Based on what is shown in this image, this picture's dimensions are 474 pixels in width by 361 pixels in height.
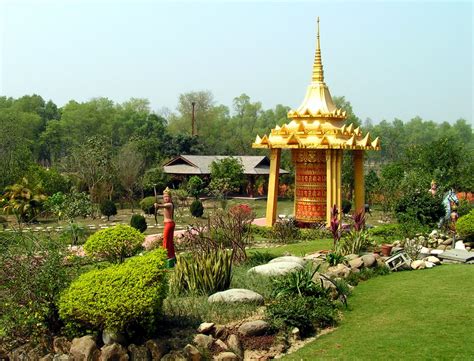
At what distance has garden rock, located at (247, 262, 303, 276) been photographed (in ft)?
32.6

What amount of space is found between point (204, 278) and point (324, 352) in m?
2.64

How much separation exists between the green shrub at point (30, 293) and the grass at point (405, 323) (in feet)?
10.4


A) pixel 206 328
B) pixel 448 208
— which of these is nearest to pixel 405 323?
pixel 206 328

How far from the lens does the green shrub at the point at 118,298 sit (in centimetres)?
706

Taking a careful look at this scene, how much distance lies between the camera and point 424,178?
2255 centimetres

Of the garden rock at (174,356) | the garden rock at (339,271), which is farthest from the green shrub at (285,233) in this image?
the garden rock at (174,356)

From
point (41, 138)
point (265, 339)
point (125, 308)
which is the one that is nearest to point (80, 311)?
point (125, 308)

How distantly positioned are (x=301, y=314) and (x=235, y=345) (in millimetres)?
1204

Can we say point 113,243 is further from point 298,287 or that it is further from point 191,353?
point 191,353

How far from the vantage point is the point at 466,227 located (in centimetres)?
1355

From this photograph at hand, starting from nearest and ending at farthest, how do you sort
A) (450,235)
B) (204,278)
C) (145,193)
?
1. (204,278)
2. (450,235)
3. (145,193)

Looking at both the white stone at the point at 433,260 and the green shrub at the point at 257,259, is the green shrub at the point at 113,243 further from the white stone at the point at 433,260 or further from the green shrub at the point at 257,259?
the white stone at the point at 433,260

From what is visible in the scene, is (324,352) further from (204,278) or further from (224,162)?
(224,162)

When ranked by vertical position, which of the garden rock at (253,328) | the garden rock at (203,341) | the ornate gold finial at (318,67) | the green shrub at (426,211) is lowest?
the garden rock at (203,341)
